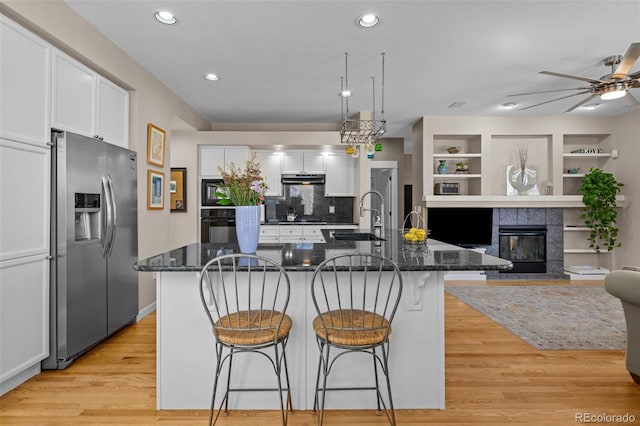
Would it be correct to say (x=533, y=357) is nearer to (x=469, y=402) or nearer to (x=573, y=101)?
(x=469, y=402)

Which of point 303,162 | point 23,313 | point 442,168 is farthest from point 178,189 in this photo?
point 442,168

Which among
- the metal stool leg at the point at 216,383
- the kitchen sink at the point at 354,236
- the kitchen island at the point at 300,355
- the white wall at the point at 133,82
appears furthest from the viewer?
the kitchen sink at the point at 354,236

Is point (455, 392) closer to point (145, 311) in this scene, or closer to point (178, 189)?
point (145, 311)

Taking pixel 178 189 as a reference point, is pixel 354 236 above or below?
→ below

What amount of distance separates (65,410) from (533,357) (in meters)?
3.31

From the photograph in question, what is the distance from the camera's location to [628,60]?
2.82 m

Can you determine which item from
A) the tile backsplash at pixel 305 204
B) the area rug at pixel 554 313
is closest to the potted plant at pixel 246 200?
the area rug at pixel 554 313

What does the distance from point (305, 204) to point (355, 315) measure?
4.56 metres

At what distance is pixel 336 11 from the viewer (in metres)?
2.66

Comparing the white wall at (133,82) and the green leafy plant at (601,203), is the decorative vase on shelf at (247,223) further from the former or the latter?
the green leafy plant at (601,203)

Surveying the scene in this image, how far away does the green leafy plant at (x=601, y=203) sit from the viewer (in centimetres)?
548

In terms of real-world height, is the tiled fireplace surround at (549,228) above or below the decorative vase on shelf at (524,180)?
below

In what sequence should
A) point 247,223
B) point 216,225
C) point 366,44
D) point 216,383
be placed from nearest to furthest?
point 216,383 < point 247,223 < point 366,44 < point 216,225

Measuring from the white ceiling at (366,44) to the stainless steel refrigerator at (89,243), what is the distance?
112 centimetres
